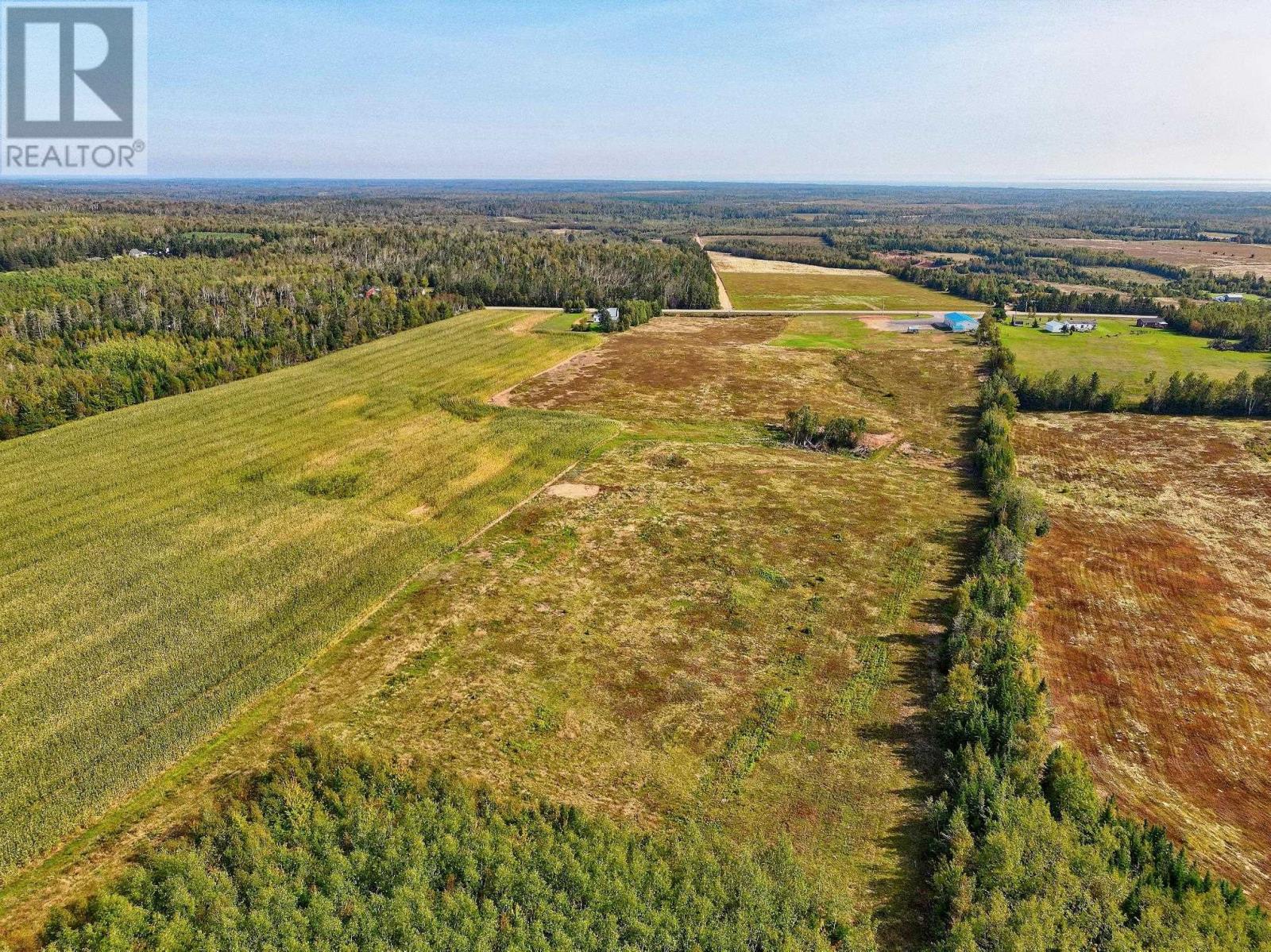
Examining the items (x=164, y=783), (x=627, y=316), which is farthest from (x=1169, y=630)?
(x=627, y=316)

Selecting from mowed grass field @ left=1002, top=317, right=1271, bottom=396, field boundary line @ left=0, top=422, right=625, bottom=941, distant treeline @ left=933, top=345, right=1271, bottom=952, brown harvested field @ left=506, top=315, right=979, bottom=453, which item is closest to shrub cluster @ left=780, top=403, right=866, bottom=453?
brown harvested field @ left=506, top=315, right=979, bottom=453

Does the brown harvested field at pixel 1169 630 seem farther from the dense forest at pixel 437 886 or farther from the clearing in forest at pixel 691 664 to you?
the dense forest at pixel 437 886

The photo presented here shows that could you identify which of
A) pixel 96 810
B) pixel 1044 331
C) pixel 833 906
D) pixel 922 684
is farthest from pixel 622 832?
pixel 1044 331

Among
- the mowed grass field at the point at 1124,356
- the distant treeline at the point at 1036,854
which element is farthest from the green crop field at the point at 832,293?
the distant treeline at the point at 1036,854

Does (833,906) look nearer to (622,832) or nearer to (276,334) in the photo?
(622,832)

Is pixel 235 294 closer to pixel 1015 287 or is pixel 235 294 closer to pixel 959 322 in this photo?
pixel 959 322

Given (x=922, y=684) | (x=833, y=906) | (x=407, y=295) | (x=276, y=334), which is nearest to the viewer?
(x=833, y=906)
